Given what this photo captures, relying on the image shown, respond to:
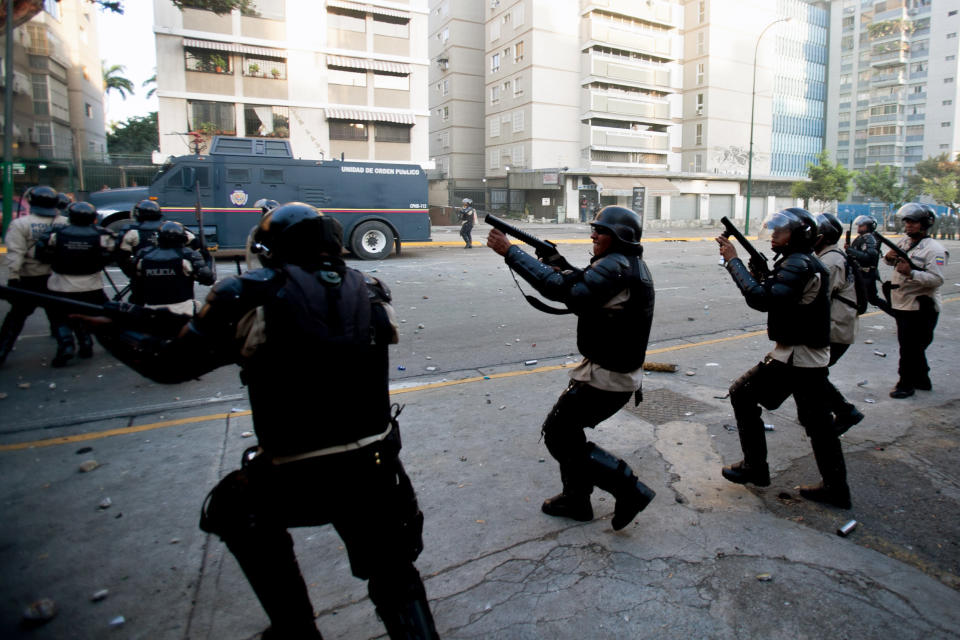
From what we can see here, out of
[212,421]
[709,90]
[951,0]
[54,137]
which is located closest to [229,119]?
[54,137]

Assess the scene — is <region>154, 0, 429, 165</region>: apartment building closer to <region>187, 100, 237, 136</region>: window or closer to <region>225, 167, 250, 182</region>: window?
<region>187, 100, 237, 136</region>: window

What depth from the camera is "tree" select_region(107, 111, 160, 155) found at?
4331 centimetres

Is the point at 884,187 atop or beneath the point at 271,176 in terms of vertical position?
atop

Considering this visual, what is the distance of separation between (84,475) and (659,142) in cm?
4810

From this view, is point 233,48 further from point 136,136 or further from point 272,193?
point 136,136

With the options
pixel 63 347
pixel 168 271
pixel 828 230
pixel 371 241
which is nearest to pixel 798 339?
pixel 828 230

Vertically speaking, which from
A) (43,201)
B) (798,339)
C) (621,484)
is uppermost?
(43,201)

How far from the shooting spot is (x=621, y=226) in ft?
9.95

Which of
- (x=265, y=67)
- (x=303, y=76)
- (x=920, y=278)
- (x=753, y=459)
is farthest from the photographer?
(x=303, y=76)

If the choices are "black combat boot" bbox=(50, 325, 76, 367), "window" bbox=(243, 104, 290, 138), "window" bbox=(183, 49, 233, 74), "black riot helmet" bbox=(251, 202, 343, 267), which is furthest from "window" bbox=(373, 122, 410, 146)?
"black riot helmet" bbox=(251, 202, 343, 267)

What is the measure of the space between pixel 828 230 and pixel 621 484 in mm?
2916

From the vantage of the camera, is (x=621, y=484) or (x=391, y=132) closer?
(x=621, y=484)

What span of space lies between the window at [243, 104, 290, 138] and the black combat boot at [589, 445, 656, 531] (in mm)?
→ 30931

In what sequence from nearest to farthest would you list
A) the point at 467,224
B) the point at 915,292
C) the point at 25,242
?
the point at 915,292
the point at 25,242
the point at 467,224
